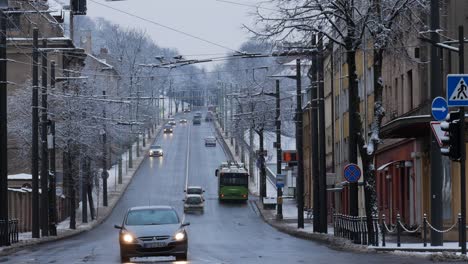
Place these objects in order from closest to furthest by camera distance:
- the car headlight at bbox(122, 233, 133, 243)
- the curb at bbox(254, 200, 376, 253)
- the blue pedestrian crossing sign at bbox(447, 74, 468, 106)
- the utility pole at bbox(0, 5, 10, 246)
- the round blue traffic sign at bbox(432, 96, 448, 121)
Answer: the blue pedestrian crossing sign at bbox(447, 74, 468, 106) → the car headlight at bbox(122, 233, 133, 243) → the round blue traffic sign at bbox(432, 96, 448, 121) → the curb at bbox(254, 200, 376, 253) → the utility pole at bbox(0, 5, 10, 246)

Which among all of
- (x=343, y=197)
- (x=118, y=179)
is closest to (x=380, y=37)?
(x=343, y=197)

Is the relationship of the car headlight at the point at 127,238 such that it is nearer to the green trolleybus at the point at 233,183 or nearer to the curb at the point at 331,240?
the curb at the point at 331,240

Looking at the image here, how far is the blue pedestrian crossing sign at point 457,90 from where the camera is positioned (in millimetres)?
23141

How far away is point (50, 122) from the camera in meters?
50.8

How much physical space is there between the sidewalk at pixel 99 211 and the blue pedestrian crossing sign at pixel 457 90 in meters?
16.3

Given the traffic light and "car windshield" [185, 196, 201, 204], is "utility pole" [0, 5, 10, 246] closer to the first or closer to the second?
the traffic light

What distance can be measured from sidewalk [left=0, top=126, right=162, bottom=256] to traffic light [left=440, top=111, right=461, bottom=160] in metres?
16.2

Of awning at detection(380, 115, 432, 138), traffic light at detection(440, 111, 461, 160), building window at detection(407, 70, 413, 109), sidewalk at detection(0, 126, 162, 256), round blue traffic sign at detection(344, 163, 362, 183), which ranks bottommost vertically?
sidewalk at detection(0, 126, 162, 256)

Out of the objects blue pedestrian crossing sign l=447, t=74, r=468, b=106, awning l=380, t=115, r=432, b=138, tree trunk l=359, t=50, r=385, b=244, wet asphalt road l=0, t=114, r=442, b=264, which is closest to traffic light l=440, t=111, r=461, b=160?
blue pedestrian crossing sign l=447, t=74, r=468, b=106

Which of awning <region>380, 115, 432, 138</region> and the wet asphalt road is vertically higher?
awning <region>380, 115, 432, 138</region>

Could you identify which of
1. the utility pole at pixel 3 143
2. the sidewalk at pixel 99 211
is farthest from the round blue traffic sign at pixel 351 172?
the utility pole at pixel 3 143

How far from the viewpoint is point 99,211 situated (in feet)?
274

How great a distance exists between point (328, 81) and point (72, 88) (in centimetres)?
2000

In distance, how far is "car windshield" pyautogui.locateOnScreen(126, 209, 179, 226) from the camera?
88.5ft
